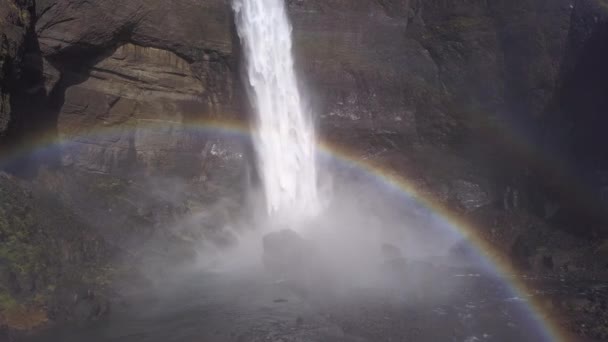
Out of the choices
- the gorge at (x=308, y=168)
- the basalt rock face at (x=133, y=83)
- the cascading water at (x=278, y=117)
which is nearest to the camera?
the gorge at (x=308, y=168)

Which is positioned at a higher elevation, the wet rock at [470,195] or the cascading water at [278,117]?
the cascading water at [278,117]

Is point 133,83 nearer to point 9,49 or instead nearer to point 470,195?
point 9,49

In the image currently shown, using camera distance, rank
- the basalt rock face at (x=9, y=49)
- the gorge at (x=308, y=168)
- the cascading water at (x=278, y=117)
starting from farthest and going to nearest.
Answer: the cascading water at (x=278, y=117) < the basalt rock face at (x=9, y=49) < the gorge at (x=308, y=168)

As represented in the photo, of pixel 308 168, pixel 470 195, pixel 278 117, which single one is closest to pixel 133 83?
pixel 278 117

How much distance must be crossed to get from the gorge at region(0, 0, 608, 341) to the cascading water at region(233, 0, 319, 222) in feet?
0.26

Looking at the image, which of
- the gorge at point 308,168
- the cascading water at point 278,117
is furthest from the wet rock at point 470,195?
the cascading water at point 278,117

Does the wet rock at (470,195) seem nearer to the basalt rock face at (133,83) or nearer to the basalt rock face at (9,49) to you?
the basalt rock face at (133,83)

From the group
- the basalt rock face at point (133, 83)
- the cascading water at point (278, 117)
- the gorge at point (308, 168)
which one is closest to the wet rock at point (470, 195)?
the gorge at point (308, 168)

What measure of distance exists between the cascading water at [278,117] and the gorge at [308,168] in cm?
8

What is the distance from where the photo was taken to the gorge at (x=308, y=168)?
454 inches

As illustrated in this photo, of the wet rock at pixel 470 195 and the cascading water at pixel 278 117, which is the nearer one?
the cascading water at pixel 278 117

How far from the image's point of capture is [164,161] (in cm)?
1923

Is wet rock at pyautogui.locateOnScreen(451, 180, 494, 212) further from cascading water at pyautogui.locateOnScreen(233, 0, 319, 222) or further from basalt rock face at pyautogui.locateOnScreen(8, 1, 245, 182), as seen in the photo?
basalt rock face at pyautogui.locateOnScreen(8, 1, 245, 182)

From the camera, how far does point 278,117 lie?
20.4m
